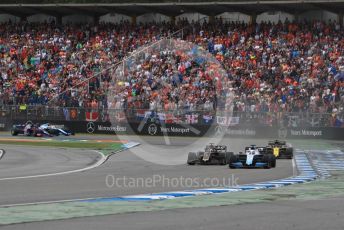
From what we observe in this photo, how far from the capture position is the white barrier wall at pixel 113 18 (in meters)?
56.8

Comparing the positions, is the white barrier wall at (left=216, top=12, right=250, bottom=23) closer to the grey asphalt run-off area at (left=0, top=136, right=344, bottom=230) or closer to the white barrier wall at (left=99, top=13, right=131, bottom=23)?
the white barrier wall at (left=99, top=13, right=131, bottom=23)

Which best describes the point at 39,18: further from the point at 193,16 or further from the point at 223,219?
the point at 223,219

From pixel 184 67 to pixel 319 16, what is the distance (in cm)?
1106

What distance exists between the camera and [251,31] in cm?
4772

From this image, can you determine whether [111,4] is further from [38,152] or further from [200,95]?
[38,152]

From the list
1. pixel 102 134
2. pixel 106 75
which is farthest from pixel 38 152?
pixel 106 75

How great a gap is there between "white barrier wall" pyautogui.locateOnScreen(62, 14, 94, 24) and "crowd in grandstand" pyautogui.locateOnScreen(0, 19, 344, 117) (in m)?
2.20

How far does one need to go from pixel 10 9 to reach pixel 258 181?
4437 centimetres

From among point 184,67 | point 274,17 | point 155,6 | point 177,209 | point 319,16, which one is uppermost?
point 155,6

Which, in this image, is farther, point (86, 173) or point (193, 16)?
point (193, 16)

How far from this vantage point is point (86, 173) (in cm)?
1947

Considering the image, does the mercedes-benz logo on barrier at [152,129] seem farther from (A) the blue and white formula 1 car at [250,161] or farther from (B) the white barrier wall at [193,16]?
(A) the blue and white formula 1 car at [250,161]

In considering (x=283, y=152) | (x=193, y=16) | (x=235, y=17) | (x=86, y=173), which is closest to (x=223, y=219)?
(x=86, y=173)

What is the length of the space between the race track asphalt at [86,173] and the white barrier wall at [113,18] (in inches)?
991
